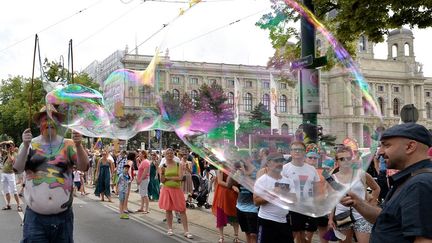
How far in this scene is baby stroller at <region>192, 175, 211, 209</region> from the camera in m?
13.9

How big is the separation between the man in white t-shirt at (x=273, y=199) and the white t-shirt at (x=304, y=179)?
70 millimetres

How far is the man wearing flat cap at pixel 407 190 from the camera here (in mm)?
2287

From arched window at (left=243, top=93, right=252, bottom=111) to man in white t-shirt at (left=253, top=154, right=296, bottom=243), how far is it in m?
0.63

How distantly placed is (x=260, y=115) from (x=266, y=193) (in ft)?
2.75

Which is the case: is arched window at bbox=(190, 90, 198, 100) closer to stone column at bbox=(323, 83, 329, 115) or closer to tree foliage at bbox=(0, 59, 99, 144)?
stone column at bbox=(323, 83, 329, 115)

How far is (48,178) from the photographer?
425cm

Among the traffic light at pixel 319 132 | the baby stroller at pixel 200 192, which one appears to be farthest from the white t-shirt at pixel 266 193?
the baby stroller at pixel 200 192

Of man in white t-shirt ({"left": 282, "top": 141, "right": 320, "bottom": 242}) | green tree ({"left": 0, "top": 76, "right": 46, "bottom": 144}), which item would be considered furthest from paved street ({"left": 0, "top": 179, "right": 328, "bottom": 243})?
green tree ({"left": 0, "top": 76, "right": 46, "bottom": 144})

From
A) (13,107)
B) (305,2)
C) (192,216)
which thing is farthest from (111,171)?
(13,107)

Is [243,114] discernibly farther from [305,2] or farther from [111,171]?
[111,171]

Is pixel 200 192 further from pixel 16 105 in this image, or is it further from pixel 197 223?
pixel 16 105

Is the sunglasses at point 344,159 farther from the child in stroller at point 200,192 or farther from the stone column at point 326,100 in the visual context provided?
the child in stroller at point 200,192

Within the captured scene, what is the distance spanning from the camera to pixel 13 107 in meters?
60.0

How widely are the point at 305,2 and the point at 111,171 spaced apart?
1093 cm
